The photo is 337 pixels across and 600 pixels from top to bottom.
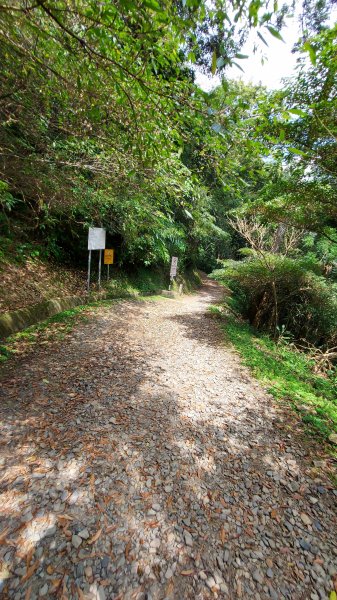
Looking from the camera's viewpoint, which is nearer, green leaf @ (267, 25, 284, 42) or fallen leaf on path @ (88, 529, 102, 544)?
green leaf @ (267, 25, 284, 42)

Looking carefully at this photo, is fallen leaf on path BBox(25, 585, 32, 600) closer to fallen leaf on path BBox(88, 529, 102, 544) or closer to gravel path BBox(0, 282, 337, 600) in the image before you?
gravel path BBox(0, 282, 337, 600)

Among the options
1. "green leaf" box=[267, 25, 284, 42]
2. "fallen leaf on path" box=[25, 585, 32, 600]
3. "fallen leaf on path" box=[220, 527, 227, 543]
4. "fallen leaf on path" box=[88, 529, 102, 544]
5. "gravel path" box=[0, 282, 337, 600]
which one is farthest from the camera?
"fallen leaf on path" box=[220, 527, 227, 543]

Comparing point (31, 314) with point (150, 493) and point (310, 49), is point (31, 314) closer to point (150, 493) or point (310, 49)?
point (150, 493)

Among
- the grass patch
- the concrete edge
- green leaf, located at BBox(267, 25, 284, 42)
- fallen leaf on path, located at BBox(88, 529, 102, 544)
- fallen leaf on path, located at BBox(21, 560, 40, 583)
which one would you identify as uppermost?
green leaf, located at BBox(267, 25, 284, 42)

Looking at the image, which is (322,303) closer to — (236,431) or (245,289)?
(245,289)

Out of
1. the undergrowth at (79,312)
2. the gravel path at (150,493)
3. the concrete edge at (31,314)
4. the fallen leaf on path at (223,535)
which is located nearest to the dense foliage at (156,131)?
the undergrowth at (79,312)

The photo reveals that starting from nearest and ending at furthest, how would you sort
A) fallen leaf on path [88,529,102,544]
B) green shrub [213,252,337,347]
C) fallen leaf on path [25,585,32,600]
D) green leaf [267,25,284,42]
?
green leaf [267,25,284,42], fallen leaf on path [25,585,32,600], fallen leaf on path [88,529,102,544], green shrub [213,252,337,347]

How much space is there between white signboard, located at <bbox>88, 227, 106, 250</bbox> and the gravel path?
356 centimetres

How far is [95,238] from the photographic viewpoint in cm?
657

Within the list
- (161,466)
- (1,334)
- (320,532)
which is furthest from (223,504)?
(1,334)

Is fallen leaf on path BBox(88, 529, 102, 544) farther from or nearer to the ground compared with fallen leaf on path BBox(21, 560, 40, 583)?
nearer to the ground

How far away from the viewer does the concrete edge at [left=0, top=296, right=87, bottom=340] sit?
13.8ft

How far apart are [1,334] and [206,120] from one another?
4313 millimetres

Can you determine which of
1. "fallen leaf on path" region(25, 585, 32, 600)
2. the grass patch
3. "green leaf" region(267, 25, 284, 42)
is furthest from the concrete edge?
"green leaf" region(267, 25, 284, 42)
